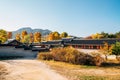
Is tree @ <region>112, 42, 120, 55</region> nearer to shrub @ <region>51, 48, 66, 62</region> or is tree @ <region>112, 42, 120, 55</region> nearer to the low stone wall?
shrub @ <region>51, 48, 66, 62</region>

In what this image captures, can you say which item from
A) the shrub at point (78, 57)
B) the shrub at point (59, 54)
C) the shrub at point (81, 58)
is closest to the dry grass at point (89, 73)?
the shrub at point (81, 58)

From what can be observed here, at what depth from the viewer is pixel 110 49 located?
4028cm

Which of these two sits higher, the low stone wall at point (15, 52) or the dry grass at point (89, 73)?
the low stone wall at point (15, 52)

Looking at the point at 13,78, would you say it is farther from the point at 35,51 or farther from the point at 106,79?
the point at 35,51

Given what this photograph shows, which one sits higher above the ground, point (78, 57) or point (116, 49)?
point (116, 49)

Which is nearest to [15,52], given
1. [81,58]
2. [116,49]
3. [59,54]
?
[59,54]

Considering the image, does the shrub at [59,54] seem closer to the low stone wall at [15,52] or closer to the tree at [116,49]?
the tree at [116,49]

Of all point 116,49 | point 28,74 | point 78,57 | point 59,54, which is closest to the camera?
point 28,74

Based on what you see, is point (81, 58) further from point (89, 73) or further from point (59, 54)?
point (89, 73)

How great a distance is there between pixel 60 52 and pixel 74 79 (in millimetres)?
17028

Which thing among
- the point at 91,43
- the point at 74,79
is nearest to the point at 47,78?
the point at 74,79

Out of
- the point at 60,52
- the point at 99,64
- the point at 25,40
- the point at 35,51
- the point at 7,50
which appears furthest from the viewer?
the point at 25,40

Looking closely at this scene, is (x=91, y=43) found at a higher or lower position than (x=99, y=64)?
higher

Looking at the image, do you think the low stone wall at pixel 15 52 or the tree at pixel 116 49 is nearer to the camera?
the tree at pixel 116 49
